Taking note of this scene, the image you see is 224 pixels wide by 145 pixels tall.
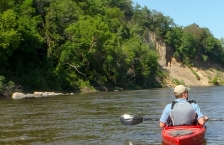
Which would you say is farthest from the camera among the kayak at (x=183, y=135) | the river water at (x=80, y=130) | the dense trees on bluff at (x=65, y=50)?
the dense trees on bluff at (x=65, y=50)

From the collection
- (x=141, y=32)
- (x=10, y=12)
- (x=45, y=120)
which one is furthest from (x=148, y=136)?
(x=141, y=32)

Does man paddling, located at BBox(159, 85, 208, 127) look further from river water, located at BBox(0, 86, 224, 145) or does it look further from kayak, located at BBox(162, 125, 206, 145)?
river water, located at BBox(0, 86, 224, 145)

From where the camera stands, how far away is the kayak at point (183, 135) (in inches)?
350

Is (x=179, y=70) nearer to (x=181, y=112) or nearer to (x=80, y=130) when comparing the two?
(x=80, y=130)

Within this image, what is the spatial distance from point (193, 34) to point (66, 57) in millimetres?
50801

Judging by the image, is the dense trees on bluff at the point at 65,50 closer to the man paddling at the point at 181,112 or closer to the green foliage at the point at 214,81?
the green foliage at the point at 214,81

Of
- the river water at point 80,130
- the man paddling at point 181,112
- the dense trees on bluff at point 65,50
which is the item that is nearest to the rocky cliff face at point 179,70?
the dense trees on bluff at point 65,50

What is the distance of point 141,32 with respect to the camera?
259 feet

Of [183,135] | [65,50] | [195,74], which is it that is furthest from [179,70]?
[183,135]

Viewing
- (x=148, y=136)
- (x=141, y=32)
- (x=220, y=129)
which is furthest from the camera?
(x=141, y=32)

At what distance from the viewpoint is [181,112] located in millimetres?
9539

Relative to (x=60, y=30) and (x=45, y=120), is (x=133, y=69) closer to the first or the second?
(x=60, y=30)

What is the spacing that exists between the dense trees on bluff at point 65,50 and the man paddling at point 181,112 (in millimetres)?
22791

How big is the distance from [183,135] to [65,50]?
35910 millimetres
